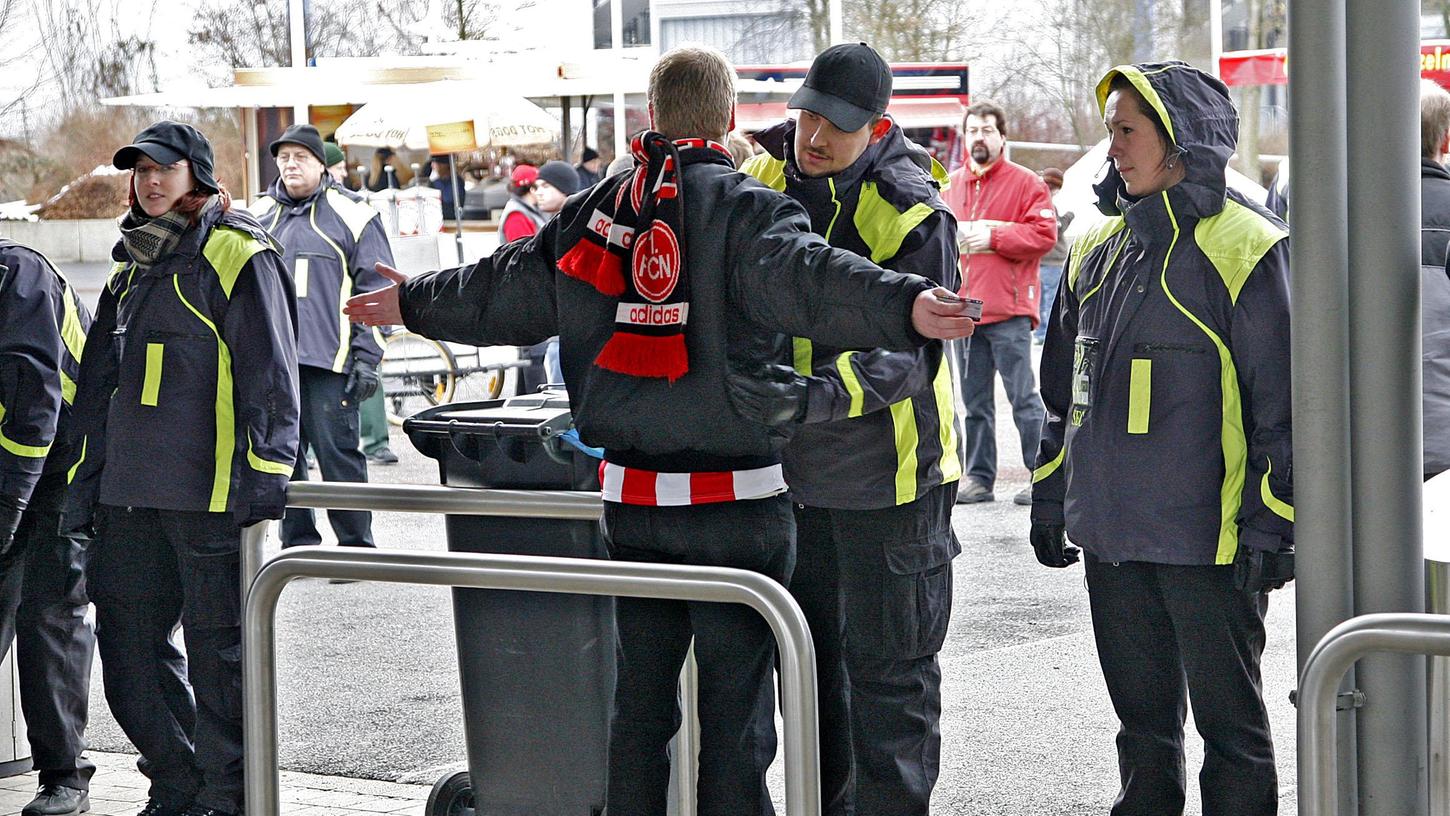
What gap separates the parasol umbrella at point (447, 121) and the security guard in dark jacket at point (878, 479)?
13828 mm

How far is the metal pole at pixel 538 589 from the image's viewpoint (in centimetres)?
317

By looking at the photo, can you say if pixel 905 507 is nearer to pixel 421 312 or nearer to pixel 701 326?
pixel 701 326

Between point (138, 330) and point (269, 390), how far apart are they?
0.38 m

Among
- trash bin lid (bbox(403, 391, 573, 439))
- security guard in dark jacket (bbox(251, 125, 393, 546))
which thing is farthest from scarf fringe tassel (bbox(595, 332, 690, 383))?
security guard in dark jacket (bbox(251, 125, 393, 546))

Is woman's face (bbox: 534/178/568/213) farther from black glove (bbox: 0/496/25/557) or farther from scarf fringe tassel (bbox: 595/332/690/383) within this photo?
scarf fringe tassel (bbox: 595/332/690/383)

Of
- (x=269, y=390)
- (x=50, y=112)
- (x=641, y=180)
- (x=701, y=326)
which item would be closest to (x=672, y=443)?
(x=701, y=326)

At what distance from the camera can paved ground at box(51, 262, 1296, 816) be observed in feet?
17.6

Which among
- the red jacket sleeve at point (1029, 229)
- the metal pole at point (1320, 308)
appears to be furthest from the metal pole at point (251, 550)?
the red jacket sleeve at point (1029, 229)

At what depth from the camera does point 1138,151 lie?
3895 millimetres

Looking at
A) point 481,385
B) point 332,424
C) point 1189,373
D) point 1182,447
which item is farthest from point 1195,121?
point 481,385

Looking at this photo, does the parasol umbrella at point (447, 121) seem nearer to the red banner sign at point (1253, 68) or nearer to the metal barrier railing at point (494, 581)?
the red banner sign at point (1253, 68)

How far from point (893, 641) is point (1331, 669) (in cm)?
139

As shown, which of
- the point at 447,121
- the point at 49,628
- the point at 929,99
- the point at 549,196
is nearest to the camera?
the point at 49,628

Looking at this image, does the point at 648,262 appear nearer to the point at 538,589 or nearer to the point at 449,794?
the point at 538,589
